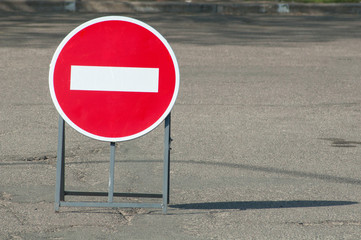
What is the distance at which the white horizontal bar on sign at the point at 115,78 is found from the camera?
4465 millimetres

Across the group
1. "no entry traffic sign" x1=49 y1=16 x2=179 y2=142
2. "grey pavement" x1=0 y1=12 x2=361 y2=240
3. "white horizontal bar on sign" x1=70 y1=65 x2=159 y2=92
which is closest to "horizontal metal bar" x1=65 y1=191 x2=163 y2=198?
"grey pavement" x1=0 y1=12 x2=361 y2=240

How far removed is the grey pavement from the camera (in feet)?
14.5

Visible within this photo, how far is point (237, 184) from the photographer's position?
5.33 m

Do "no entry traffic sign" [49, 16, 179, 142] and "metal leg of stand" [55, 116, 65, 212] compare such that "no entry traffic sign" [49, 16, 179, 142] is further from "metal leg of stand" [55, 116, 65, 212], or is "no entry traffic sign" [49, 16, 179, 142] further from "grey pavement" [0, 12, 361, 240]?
"grey pavement" [0, 12, 361, 240]

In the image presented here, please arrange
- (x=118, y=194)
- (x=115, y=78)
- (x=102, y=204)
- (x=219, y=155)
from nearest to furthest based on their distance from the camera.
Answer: (x=115, y=78) < (x=102, y=204) < (x=118, y=194) < (x=219, y=155)

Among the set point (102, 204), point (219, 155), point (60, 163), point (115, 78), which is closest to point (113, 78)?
point (115, 78)

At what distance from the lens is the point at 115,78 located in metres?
4.47

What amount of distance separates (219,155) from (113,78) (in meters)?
1.94

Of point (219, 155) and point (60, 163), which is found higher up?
point (60, 163)

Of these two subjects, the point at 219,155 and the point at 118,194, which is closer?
the point at 118,194

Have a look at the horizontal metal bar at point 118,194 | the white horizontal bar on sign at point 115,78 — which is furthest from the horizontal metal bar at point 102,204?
the white horizontal bar on sign at point 115,78

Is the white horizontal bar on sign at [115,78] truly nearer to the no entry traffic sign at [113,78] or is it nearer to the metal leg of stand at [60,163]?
the no entry traffic sign at [113,78]

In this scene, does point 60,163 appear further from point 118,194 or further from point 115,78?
point 115,78

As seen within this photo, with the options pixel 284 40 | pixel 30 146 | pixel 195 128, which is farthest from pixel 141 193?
pixel 284 40
